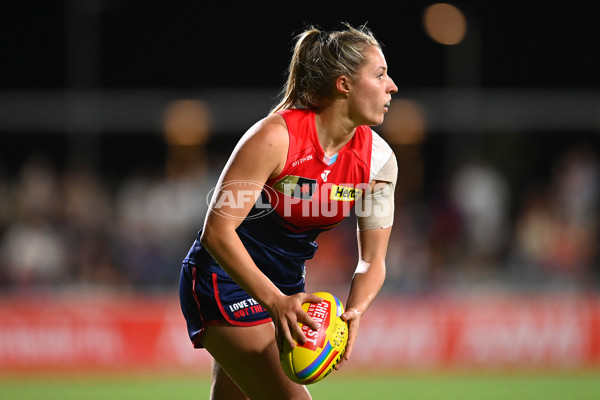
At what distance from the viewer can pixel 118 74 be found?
546 inches

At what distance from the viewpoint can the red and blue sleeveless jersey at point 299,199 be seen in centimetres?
362

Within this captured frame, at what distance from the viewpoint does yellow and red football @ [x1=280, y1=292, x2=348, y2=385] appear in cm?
341

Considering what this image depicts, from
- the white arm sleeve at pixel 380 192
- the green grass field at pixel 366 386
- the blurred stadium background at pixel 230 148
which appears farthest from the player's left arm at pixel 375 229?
the blurred stadium background at pixel 230 148

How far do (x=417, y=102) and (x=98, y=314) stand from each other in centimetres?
573

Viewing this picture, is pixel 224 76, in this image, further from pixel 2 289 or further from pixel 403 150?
pixel 2 289

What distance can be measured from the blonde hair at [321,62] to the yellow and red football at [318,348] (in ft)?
2.88

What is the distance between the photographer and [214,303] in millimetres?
3738

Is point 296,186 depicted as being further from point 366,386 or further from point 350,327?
point 366,386

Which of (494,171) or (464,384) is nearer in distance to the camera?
(464,384)

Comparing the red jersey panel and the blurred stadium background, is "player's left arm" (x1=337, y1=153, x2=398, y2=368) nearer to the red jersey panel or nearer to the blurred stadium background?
the red jersey panel

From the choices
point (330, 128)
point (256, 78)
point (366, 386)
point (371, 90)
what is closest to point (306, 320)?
point (330, 128)

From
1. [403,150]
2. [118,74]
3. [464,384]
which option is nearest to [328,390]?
[464,384]

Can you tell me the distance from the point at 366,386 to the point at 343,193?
4807 mm

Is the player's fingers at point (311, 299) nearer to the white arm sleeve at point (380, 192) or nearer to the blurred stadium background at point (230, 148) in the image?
the white arm sleeve at point (380, 192)
